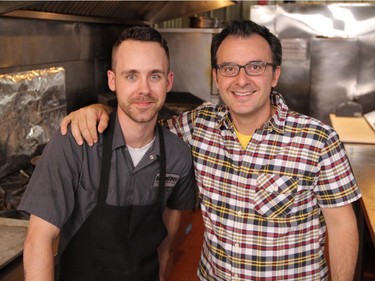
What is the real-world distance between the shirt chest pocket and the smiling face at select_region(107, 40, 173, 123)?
48 centimetres

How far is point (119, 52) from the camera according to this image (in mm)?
1502

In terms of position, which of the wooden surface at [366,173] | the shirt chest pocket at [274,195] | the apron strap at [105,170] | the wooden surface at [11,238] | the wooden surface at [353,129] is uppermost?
the apron strap at [105,170]

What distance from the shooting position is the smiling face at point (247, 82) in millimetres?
1564

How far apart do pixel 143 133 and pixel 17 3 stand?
109 cm

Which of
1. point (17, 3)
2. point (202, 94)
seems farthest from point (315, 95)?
point (17, 3)

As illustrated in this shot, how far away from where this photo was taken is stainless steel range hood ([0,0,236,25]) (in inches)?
94.7

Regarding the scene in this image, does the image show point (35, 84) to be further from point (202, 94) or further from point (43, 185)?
point (202, 94)

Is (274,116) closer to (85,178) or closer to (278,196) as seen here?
(278,196)

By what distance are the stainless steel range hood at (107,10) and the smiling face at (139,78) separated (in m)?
0.92

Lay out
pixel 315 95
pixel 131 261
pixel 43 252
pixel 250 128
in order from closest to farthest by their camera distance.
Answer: pixel 43 252
pixel 131 261
pixel 250 128
pixel 315 95

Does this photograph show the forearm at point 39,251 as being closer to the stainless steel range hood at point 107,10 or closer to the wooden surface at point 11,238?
the wooden surface at point 11,238

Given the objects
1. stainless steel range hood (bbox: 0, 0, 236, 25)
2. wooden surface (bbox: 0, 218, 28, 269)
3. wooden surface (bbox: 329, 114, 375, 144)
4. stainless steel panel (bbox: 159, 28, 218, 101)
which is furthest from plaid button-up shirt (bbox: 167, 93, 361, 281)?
stainless steel panel (bbox: 159, 28, 218, 101)

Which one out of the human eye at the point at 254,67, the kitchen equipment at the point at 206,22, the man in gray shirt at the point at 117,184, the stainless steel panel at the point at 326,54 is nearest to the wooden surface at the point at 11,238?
the man in gray shirt at the point at 117,184

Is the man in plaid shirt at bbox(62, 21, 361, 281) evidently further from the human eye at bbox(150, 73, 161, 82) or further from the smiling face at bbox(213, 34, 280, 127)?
the human eye at bbox(150, 73, 161, 82)
